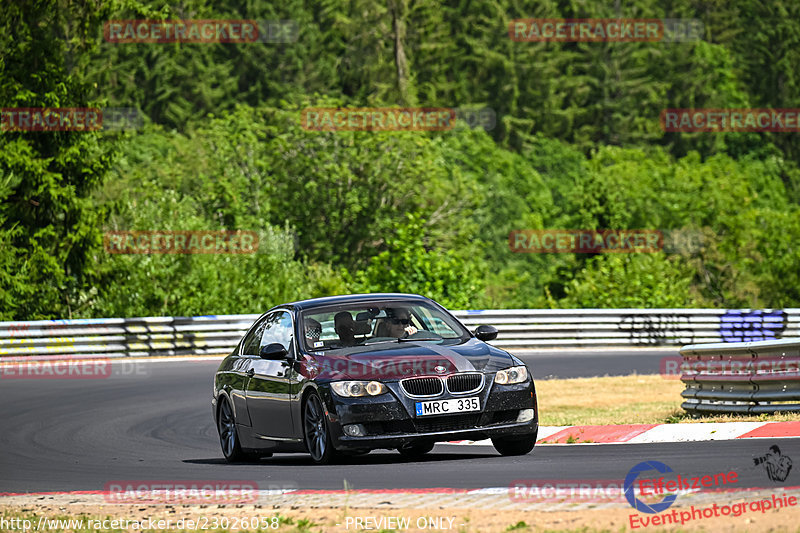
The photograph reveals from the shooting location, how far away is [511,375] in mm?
10852

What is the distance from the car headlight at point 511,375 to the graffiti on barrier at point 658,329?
19.2 metres

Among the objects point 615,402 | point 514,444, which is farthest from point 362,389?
point 615,402

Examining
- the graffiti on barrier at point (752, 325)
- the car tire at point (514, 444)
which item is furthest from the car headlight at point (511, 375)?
the graffiti on barrier at point (752, 325)

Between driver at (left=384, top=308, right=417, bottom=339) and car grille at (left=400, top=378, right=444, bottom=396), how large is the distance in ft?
3.70

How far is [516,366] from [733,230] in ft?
158

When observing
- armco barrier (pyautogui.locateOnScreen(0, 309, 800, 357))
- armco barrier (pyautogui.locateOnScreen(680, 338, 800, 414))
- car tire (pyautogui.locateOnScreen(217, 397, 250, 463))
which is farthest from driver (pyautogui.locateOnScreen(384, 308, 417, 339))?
armco barrier (pyautogui.locateOnScreen(0, 309, 800, 357))

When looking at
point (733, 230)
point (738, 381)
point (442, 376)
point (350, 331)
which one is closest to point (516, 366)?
point (442, 376)

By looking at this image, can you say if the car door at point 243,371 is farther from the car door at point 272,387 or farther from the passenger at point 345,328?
the passenger at point 345,328

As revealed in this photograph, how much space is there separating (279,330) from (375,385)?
194 cm

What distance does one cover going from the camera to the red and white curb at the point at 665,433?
1159 cm

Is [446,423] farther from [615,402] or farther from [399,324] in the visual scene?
[615,402]

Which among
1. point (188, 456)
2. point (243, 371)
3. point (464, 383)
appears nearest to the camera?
point (464, 383)

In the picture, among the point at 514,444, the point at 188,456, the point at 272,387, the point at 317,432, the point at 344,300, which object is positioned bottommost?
the point at 188,456

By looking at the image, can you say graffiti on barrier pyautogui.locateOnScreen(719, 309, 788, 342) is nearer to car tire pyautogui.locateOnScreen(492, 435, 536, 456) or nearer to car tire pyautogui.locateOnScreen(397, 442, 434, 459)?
car tire pyautogui.locateOnScreen(397, 442, 434, 459)
